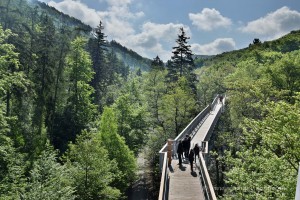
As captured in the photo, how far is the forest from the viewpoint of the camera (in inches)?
742

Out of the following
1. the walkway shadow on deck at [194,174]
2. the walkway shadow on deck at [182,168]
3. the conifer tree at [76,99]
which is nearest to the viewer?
the walkway shadow on deck at [194,174]

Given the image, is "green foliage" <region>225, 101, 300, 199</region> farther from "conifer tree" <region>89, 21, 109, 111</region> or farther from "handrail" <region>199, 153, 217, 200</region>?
"conifer tree" <region>89, 21, 109, 111</region>

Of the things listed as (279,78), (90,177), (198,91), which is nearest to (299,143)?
(90,177)

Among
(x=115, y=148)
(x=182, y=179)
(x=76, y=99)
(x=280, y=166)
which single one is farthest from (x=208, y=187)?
(x=76, y=99)

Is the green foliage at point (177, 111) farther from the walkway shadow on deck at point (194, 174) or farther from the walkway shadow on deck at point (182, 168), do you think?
the walkway shadow on deck at point (194, 174)

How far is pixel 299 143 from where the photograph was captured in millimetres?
14203

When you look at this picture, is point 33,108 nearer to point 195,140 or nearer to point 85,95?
point 85,95

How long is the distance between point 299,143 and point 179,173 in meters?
5.76

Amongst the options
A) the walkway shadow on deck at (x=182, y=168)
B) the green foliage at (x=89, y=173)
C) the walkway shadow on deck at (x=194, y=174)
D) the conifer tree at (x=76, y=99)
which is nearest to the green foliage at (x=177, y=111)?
the green foliage at (x=89, y=173)

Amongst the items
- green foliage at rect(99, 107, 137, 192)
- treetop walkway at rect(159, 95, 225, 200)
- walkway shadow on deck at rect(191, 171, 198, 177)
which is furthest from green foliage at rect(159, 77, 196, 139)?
walkway shadow on deck at rect(191, 171, 198, 177)

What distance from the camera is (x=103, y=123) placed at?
36938mm

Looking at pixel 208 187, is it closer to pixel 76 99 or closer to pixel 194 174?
pixel 194 174

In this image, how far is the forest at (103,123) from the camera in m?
18.9

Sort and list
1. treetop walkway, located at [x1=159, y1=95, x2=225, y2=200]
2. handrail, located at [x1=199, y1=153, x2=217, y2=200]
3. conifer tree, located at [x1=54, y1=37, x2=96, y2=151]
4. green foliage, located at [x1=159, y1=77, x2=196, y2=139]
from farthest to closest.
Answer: conifer tree, located at [x1=54, y1=37, x2=96, y2=151], green foliage, located at [x1=159, y1=77, x2=196, y2=139], treetop walkway, located at [x1=159, y1=95, x2=225, y2=200], handrail, located at [x1=199, y1=153, x2=217, y2=200]
